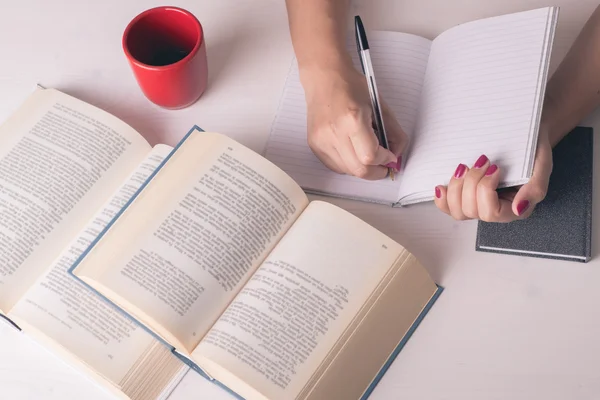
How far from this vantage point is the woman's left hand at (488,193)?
721mm

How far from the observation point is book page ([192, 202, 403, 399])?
2.20ft

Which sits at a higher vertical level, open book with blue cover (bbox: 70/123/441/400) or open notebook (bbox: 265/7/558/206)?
open notebook (bbox: 265/7/558/206)

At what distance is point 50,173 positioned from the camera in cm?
80

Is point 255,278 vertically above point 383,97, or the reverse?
point 383,97

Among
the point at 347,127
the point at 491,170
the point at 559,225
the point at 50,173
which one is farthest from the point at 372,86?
the point at 50,173

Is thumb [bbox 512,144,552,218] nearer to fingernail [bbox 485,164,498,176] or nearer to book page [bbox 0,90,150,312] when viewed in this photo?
fingernail [bbox 485,164,498,176]

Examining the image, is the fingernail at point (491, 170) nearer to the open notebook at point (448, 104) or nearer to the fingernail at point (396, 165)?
the open notebook at point (448, 104)

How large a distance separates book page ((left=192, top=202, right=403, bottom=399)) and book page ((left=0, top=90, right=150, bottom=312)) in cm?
22

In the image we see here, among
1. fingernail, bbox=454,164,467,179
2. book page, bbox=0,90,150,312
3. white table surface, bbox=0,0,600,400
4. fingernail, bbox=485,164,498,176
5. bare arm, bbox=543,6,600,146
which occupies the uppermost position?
bare arm, bbox=543,6,600,146

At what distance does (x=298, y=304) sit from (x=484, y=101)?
0.32 m

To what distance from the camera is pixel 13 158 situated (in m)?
0.82

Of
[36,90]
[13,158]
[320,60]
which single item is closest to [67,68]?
[36,90]

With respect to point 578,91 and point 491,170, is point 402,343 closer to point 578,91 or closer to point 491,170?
point 491,170

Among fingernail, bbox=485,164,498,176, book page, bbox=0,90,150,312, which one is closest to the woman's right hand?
fingernail, bbox=485,164,498,176
